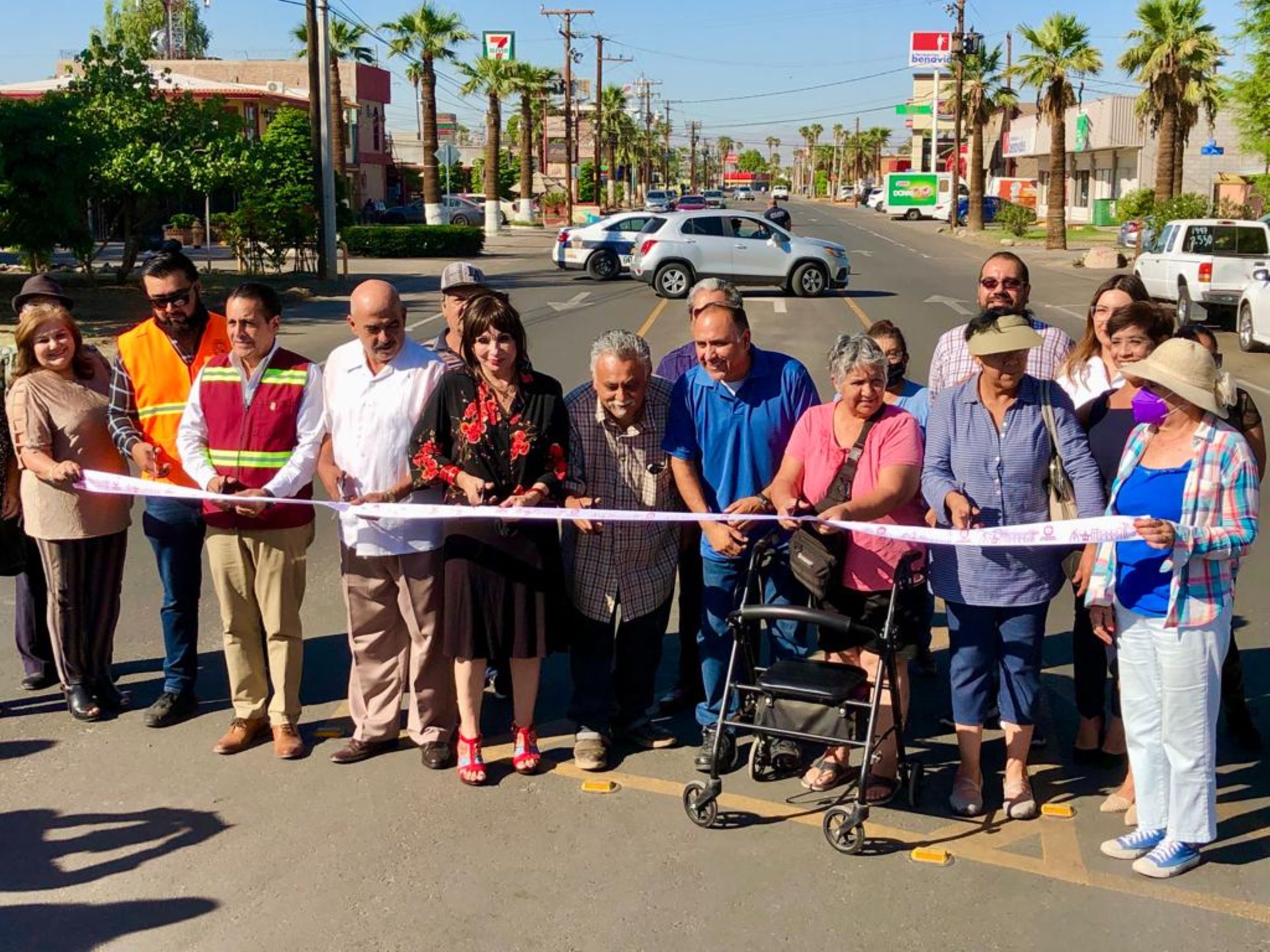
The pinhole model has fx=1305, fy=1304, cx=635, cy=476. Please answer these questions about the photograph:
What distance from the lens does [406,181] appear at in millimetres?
84562

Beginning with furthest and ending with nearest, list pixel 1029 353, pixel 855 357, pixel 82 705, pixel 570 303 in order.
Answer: pixel 570 303
pixel 1029 353
pixel 82 705
pixel 855 357

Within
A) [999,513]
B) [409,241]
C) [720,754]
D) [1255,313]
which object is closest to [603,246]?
[409,241]

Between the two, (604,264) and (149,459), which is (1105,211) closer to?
(604,264)

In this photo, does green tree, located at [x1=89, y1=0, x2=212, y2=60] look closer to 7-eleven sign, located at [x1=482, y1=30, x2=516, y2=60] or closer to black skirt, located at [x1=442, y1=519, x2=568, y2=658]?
7-eleven sign, located at [x1=482, y1=30, x2=516, y2=60]

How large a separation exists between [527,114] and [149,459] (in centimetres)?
6274

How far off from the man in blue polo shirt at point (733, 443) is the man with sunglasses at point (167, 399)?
77.0 inches

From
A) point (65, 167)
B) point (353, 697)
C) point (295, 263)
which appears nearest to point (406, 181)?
point (295, 263)

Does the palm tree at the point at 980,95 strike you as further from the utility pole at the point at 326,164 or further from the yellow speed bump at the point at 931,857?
the yellow speed bump at the point at 931,857

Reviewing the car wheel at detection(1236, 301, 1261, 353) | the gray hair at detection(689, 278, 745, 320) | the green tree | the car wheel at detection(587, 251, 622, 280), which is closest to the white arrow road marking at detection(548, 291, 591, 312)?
the car wheel at detection(587, 251, 622, 280)

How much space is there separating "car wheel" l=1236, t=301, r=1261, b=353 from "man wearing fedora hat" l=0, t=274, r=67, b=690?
16925 millimetres

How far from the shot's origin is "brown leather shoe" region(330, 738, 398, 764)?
5254mm

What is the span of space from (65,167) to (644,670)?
1896cm

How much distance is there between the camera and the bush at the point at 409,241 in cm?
3900

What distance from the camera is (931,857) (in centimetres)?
444
